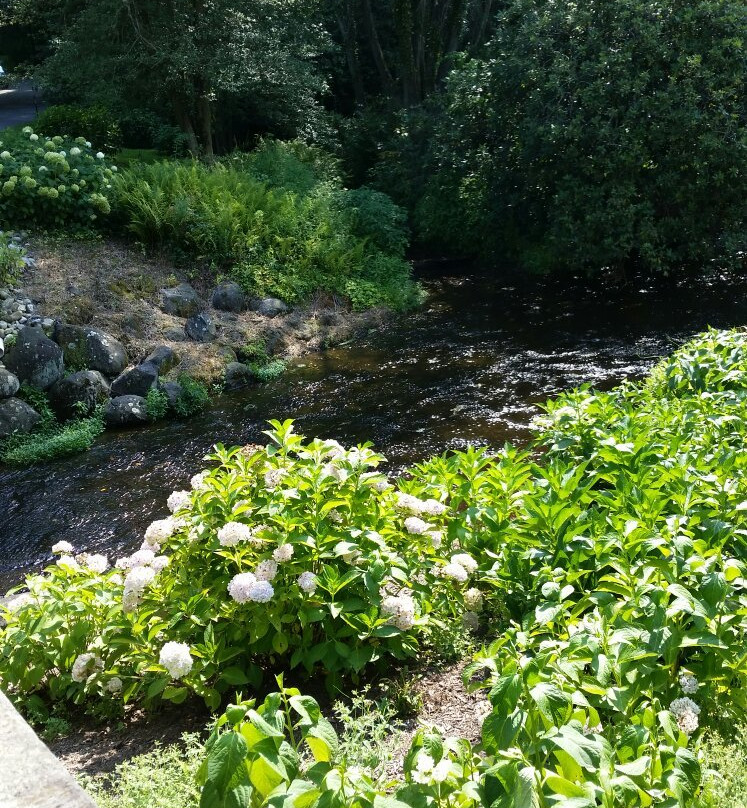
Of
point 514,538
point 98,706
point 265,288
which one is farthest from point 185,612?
point 265,288

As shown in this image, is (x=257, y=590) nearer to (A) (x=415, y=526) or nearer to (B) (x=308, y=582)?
(B) (x=308, y=582)

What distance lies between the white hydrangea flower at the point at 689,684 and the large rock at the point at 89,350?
8755 mm

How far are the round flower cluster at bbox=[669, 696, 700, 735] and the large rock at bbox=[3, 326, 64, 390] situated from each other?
8771 mm

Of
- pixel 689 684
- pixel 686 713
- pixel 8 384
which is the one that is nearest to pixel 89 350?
pixel 8 384

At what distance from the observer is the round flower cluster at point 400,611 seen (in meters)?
3.43

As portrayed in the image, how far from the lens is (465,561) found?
3.87 metres

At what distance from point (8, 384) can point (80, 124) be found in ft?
25.3

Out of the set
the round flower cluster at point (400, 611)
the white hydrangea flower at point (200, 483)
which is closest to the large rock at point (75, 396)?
the white hydrangea flower at point (200, 483)

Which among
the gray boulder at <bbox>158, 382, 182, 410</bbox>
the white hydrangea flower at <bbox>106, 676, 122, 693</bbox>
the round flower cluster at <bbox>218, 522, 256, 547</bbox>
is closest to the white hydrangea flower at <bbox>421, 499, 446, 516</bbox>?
the round flower cluster at <bbox>218, 522, 256, 547</bbox>

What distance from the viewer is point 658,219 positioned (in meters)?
13.2

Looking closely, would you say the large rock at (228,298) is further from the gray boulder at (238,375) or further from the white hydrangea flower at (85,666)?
the white hydrangea flower at (85,666)

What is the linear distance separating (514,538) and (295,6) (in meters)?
16.7

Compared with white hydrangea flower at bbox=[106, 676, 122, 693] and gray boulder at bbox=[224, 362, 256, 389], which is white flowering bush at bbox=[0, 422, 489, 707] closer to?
white hydrangea flower at bbox=[106, 676, 122, 693]

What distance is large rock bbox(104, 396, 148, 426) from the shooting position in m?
9.50
